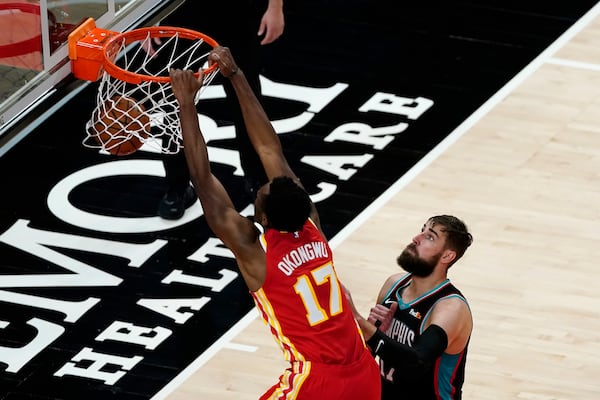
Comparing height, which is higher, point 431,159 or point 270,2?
point 270,2

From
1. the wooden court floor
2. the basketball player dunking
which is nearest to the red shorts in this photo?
the basketball player dunking

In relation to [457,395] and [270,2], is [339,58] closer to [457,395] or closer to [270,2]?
[270,2]

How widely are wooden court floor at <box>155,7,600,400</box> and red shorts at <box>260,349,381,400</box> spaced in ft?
4.75

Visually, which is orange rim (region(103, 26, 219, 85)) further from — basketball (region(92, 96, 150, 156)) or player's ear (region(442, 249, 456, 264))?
player's ear (region(442, 249, 456, 264))

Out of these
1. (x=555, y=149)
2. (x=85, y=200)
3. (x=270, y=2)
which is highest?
(x=270, y=2)

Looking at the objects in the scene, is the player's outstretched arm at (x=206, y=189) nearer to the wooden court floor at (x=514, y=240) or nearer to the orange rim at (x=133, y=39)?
the orange rim at (x=133, y=39)

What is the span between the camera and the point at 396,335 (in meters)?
6.53

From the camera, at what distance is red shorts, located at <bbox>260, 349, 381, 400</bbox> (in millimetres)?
6121

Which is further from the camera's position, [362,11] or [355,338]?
[362,11]

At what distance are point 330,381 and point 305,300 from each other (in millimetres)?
342

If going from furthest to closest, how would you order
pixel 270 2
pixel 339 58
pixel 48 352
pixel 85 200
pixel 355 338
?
pixel 339 58 < pixel 85 200 < pixel 270 2 < pixel 48 352 < pixel 355 338

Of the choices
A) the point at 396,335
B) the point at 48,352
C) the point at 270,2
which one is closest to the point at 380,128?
the point at 270,2

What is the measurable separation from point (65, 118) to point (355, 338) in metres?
4.52

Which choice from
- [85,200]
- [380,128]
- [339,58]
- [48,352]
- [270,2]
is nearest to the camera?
[48,352]
